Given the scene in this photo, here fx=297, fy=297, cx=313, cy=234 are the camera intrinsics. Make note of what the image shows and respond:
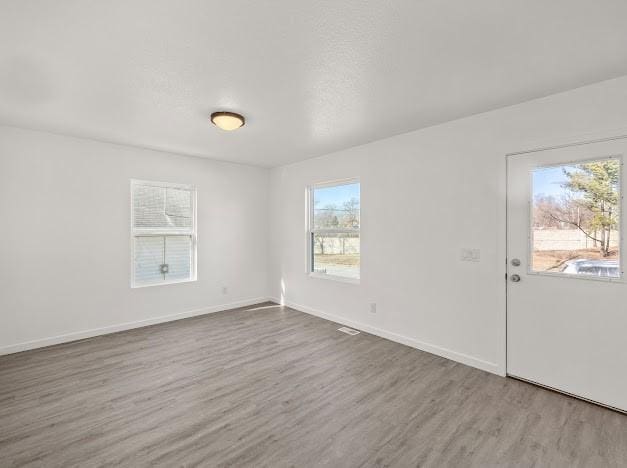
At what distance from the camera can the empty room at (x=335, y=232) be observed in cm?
179

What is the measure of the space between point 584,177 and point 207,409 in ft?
11.5

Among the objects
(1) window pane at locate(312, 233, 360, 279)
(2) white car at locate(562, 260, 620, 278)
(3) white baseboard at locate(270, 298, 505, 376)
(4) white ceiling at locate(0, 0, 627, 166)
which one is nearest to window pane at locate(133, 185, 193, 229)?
(4) white ceiling at locate(0, 0, 627, 166)

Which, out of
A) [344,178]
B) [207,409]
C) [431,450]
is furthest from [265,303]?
[431,450]

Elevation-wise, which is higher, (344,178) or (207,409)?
(344,178)


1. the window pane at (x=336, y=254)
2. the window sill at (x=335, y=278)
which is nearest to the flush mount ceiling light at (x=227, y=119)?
the window pane at (x=336, y=254)

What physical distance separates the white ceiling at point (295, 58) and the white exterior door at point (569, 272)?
0.67m

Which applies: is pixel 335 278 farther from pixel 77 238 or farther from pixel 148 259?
pixel 77 238

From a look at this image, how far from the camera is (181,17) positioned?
162 cm

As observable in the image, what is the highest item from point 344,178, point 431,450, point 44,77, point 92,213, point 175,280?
point 44,77

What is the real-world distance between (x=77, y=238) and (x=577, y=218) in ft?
17.2

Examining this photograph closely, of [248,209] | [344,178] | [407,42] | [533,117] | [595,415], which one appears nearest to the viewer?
[407,42]

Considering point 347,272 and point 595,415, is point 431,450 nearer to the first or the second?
point 595,415

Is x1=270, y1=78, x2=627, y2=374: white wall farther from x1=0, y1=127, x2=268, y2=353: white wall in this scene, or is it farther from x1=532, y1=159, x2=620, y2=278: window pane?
x1=0, y1=127, x2=268, y2=353: white wall

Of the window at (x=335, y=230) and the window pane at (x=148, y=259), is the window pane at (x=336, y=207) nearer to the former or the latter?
the window at (x=335, y=230)
